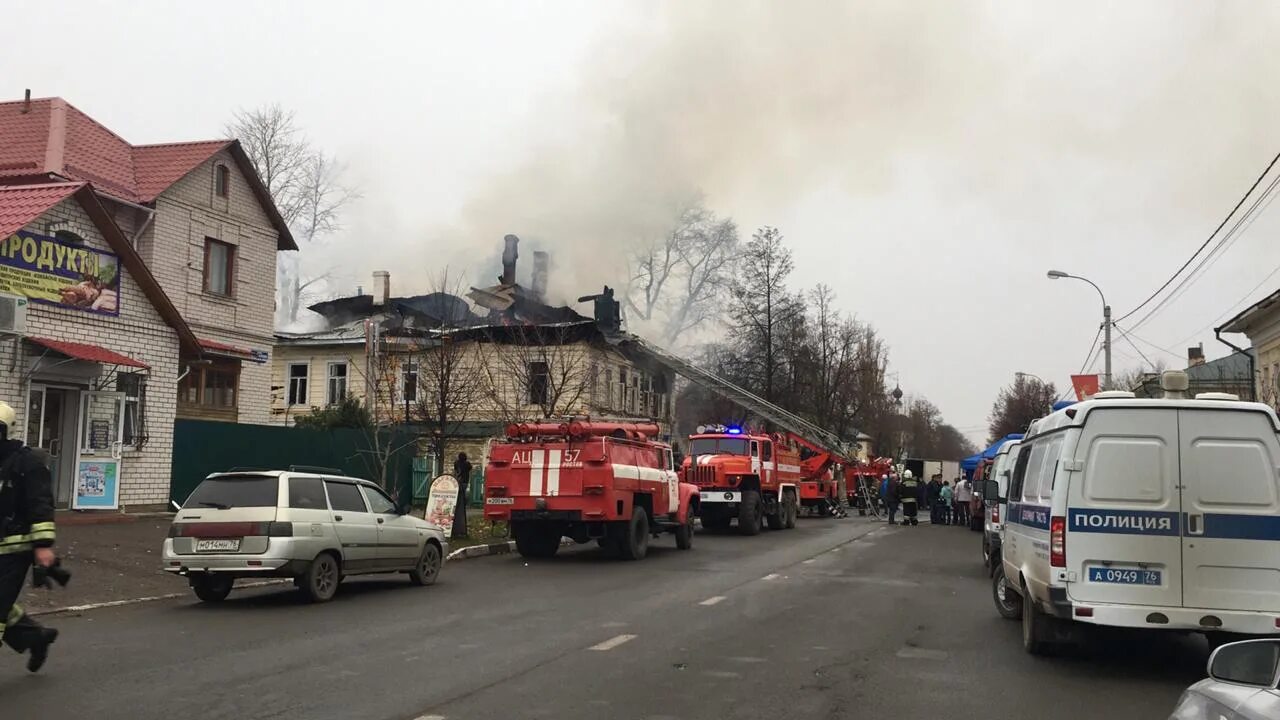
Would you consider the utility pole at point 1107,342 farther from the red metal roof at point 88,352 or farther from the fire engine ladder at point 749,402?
the red metal roof at point 88,352

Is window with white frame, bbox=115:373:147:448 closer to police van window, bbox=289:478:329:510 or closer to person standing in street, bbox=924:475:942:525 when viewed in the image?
police van window, bbox=289:478:329:510

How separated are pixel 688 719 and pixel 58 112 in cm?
2362

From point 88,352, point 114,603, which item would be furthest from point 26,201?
point 114,603

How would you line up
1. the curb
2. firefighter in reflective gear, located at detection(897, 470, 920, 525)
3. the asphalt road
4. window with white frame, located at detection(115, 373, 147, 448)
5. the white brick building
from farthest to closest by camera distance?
firefighter in reflective gear, located at detection(897, 470, 920, 525) < window with white frame, located at detection(115, 373, 147, 448) < the white brick building < the curb < the asphalt road

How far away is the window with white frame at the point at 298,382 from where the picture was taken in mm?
41263

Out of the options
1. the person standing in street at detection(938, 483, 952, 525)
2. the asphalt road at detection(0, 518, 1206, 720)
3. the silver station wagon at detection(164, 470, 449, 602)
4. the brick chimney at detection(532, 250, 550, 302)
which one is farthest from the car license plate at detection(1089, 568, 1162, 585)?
the brick chimney at detection(532, 250, 550, 302)

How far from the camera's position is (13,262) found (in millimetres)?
16750

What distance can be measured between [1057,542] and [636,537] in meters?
11.1

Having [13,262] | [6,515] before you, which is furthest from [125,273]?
[6,515]

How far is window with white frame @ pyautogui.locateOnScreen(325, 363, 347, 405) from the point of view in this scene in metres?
40.3

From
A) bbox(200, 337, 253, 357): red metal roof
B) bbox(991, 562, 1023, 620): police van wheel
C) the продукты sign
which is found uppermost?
the продукты sign

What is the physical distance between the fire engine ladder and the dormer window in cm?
1598

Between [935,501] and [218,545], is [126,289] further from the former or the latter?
[935,501]

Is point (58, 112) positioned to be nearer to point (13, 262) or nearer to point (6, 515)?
point (13, 262)
